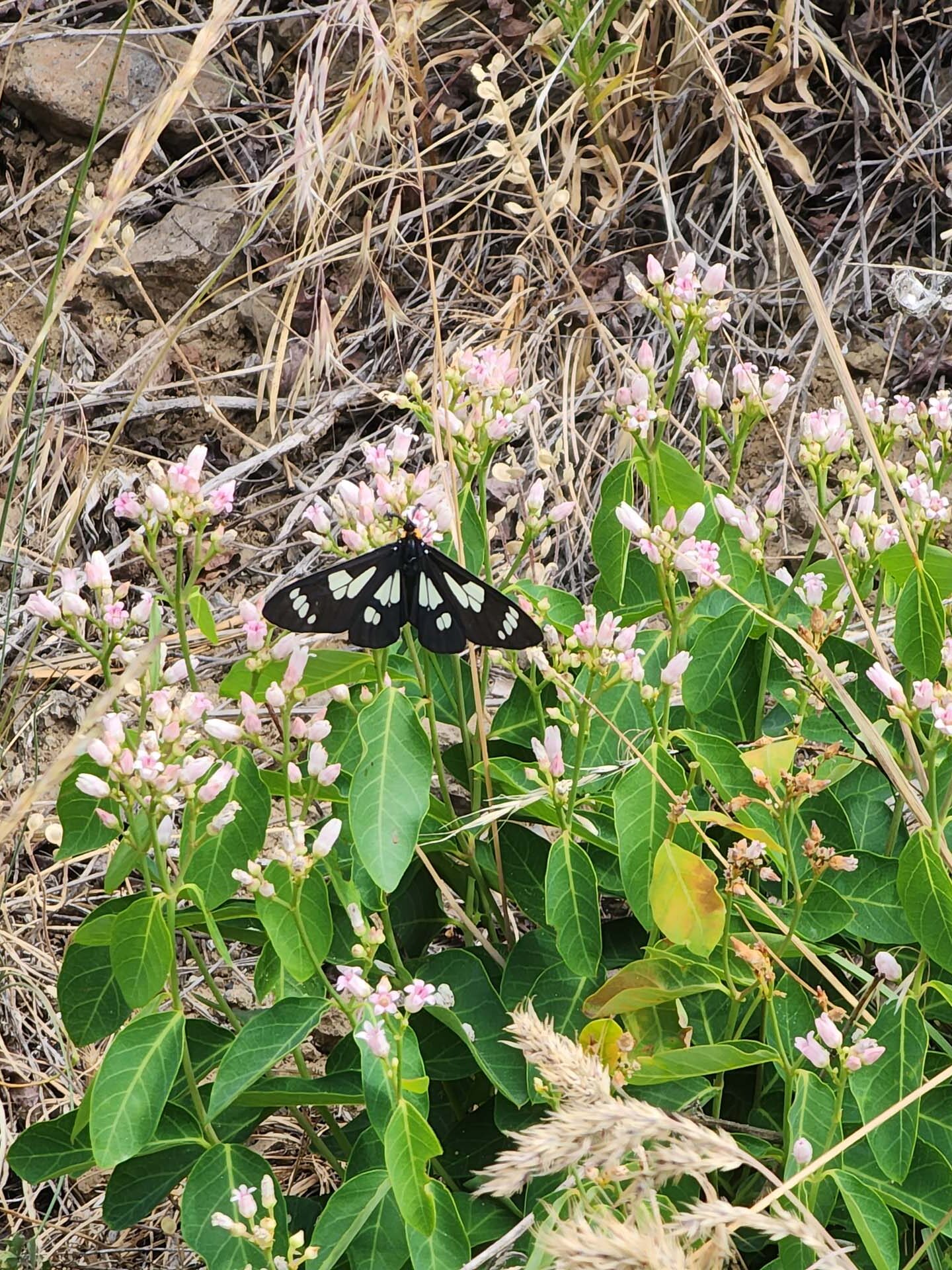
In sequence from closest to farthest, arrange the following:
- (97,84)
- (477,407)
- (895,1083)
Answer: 1. (895,1083)
2. (477,407)
3. (97,84)

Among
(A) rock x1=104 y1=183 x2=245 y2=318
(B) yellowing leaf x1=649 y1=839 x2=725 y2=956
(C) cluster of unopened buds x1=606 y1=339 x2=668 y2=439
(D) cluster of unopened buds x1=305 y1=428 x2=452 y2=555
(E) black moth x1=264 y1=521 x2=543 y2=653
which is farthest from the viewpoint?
(A) rock x1=104 y1=183 x2=245 y2=318

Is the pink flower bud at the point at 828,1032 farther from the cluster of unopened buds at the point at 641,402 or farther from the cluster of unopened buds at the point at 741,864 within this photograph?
the cluster of unopened buds at the point at 641,402

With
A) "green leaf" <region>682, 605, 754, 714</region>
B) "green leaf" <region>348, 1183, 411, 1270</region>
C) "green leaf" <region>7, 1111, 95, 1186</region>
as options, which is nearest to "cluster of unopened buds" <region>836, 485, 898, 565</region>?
"green leaf" <region>682, 605, 754, 714</region>

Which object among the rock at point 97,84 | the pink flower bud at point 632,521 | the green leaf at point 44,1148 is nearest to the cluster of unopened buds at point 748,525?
the pink flower bud at point 632,521

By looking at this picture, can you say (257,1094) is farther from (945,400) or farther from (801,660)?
(945,400)

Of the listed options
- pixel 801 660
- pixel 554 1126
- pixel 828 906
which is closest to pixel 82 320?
pixel 801 660

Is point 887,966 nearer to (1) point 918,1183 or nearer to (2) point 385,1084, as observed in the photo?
(1) point 918,1183

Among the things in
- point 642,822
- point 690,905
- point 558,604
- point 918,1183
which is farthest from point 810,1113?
point 558,604

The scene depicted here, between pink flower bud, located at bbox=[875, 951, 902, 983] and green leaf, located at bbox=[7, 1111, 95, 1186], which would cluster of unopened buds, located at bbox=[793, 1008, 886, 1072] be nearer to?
pink flower bud, located at bbox=[875, 951, 902, 983]
